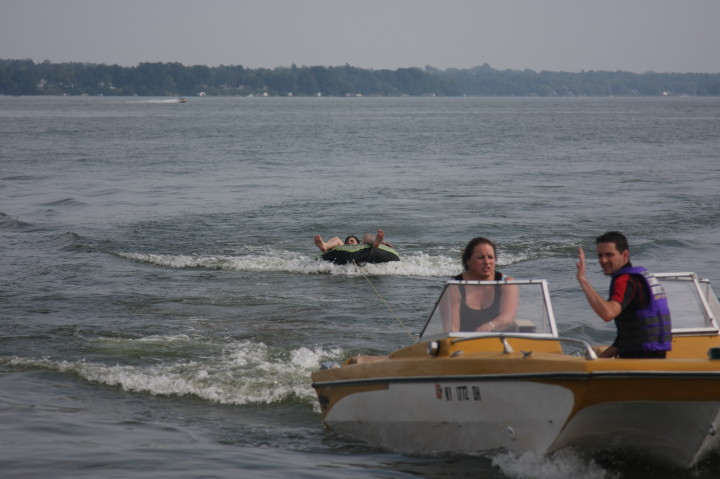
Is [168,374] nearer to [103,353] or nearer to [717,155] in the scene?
[103,353]

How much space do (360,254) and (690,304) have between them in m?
11.0

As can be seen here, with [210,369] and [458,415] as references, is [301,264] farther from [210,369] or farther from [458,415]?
[458,415]

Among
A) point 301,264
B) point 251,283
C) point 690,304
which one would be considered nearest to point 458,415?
point 690,304

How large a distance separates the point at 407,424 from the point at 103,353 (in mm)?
5938

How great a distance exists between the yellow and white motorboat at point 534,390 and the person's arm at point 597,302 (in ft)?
0.93

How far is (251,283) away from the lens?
60.4 feet

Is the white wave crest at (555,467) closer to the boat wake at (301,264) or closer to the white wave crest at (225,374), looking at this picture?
the white wave crest at (225,374)

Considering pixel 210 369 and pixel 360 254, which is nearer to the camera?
pixel 210 369

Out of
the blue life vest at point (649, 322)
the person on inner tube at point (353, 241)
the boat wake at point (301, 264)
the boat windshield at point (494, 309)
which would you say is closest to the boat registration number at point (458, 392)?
the boat windshield at point (494, 309)

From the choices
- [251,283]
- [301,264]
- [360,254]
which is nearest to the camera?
[251,283]

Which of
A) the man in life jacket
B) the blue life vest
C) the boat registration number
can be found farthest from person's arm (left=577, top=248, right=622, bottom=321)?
the boat registration number

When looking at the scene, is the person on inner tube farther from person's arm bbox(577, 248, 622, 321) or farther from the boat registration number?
person's arm bbox(577, 248, 622, 321)

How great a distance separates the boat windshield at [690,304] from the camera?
8.97 meters

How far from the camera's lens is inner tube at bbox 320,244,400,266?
19609 millimetres
